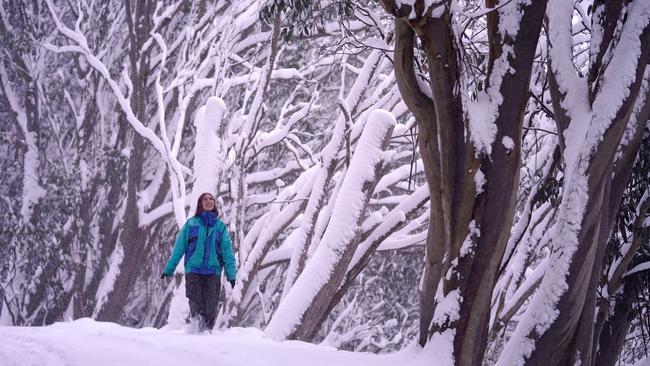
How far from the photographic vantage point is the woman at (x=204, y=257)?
620 centimetres

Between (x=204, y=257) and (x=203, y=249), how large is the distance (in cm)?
7

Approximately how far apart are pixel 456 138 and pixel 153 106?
9035mm

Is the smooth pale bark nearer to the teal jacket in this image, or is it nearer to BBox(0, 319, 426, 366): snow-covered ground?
the teal jacket

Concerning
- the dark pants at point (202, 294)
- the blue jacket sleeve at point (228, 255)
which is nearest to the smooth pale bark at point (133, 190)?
the dark pants at point (202, 294)

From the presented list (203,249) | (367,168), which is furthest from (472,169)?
(203,249)

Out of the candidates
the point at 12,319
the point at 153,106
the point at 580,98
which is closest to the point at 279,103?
the point at 153,106

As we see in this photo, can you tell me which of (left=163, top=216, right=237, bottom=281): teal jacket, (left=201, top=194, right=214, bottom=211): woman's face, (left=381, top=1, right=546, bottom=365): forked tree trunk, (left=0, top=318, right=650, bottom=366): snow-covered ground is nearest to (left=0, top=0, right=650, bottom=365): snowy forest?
(left=381, top=1, right=546, bottom=365): forked tree trunk

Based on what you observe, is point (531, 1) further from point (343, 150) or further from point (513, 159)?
point (343, 150)

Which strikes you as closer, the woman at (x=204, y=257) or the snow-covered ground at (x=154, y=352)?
the snow-covered ground at (x=154, y=352)

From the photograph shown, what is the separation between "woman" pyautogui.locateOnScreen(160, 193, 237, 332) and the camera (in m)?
6.20

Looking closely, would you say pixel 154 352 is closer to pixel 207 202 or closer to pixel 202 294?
pixel 202 294

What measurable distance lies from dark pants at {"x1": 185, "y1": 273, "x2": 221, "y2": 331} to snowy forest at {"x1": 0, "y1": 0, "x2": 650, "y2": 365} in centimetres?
63

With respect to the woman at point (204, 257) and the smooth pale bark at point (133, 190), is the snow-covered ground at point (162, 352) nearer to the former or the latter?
the woman at point (204, 257)

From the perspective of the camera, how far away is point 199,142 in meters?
8.17
